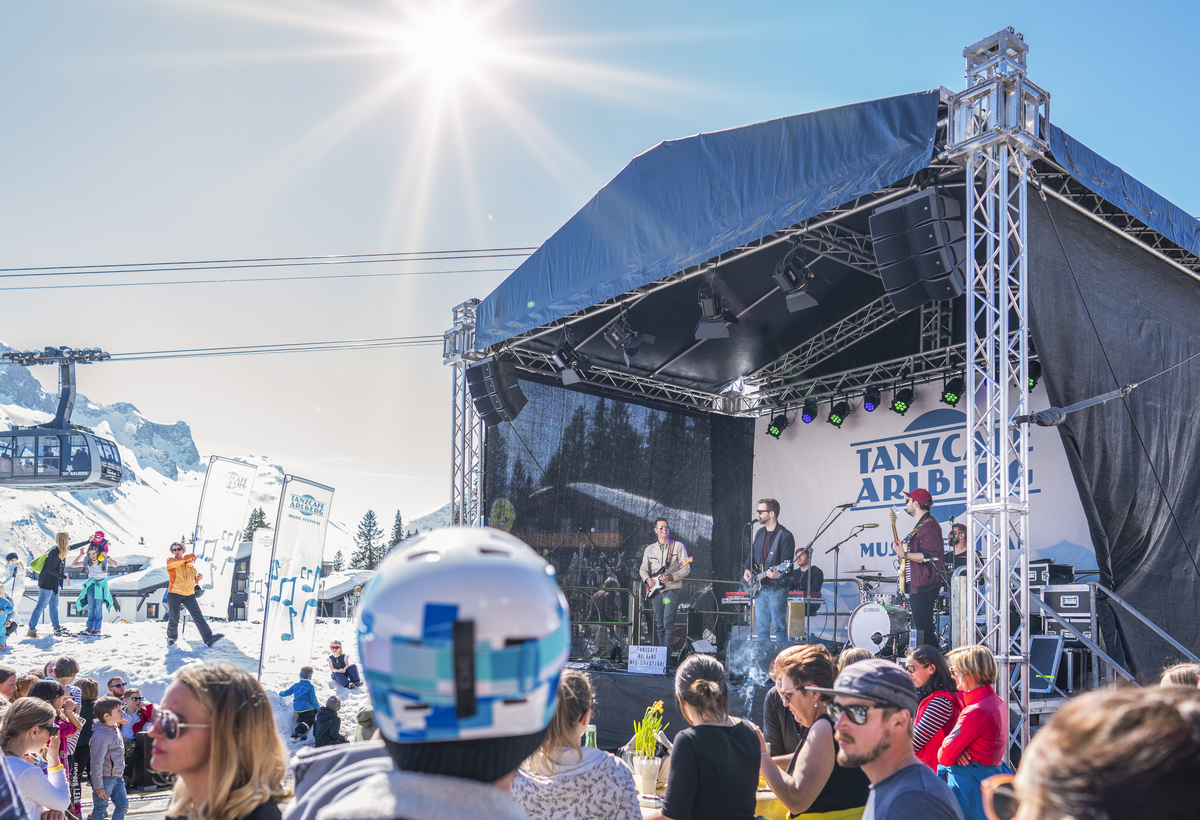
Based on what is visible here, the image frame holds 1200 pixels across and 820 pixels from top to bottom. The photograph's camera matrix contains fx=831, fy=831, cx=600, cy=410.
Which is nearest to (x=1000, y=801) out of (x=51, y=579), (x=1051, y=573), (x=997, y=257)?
(x=997, y=257)

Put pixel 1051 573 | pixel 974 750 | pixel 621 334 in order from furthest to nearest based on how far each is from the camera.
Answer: pixel 621 334
pixel 1051 573
pixel 974 750

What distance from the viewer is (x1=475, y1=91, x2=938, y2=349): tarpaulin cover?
19.6 feet

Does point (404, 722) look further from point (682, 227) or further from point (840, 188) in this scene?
point (682, 227)

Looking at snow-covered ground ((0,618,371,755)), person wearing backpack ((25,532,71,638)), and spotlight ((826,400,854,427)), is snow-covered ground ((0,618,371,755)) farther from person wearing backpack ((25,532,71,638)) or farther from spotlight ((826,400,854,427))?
spotlight ((826,400,854,427))

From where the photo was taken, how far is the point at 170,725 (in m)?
1.55

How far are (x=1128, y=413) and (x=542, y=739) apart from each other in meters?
6.86

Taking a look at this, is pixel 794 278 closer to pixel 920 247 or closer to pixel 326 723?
pixel 920 247

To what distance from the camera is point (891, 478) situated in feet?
35.2

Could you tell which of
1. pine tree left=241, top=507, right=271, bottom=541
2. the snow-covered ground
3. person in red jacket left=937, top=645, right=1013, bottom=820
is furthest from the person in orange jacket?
person in red jacket left=937, top=645, right=1013, bottom=820

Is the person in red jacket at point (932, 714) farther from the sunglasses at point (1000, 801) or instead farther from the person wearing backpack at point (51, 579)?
the person wearing backpack at point (51, 579)

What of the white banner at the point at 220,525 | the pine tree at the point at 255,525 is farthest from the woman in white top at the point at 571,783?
the white banner at the point at 220,525

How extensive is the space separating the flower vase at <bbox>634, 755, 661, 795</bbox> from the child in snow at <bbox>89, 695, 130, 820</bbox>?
408 centimetres

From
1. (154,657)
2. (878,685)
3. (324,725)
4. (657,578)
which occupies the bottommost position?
(324,725)

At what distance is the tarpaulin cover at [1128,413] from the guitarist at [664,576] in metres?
5.37
